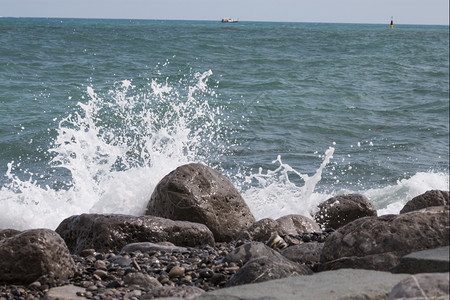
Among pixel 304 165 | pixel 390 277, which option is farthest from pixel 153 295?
pixel 304 165

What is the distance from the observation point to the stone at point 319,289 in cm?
330

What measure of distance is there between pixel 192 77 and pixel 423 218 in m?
14.7

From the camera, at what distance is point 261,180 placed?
9.45 m

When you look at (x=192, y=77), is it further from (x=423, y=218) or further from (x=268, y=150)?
(x=423, y=218)

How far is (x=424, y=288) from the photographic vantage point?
117 inches

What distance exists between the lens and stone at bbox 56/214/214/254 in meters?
6.14

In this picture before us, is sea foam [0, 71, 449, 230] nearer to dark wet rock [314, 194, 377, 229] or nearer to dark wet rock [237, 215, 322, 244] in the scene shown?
dark wet rock [314, 194, 377, 229]

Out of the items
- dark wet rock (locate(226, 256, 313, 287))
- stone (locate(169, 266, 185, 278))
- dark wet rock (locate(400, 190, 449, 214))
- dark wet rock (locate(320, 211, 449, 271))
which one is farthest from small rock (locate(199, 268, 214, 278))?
dark wet rock (locate(400, 190, 449, 214))

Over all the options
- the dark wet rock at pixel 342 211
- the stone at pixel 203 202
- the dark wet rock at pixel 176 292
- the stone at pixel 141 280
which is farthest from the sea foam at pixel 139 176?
the dark wet rock at pixel 176 292

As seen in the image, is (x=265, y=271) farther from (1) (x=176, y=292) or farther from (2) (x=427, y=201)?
(2) (x=427, y=201)

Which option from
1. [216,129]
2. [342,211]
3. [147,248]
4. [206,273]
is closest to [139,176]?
[342,211]

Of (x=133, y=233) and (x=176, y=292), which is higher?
(x=176, y=292)

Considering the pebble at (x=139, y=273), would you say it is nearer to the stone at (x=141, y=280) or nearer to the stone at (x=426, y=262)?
the stone at (x=141, y=280)

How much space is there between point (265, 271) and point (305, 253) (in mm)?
949
